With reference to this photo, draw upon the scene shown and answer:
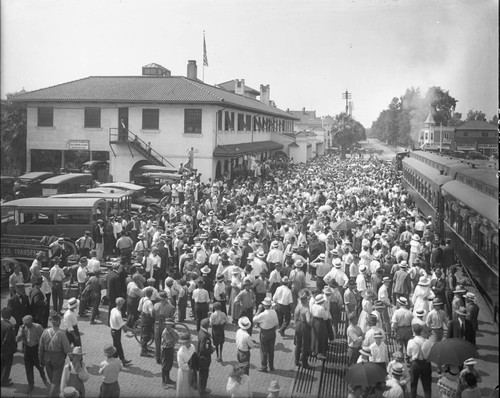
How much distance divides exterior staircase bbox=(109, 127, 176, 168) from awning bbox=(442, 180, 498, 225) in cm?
1812

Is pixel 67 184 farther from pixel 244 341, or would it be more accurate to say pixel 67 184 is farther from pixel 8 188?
pixel 244 341

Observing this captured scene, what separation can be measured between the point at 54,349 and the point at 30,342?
2.44 feet

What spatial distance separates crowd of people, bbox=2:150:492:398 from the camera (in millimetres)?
8664

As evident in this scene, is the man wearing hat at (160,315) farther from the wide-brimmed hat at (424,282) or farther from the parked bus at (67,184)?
the parked bus at (67,184)

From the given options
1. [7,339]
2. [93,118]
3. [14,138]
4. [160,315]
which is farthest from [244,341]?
[14,138]

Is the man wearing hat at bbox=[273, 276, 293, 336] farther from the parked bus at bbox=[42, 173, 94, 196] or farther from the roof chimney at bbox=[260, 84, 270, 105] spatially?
the roof chimney at bbox=[260, 84, 270, 105]

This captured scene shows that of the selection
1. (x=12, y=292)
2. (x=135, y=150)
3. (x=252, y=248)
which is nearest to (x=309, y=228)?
(x=252, y=248)

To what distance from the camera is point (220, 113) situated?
3366cm

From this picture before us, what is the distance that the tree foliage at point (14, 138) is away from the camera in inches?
1127

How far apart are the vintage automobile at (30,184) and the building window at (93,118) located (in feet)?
14.5

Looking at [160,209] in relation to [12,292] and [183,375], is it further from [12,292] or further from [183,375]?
[183,375]

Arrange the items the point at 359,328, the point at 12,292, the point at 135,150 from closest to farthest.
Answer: the point at 359,328
the point at 12,292
the point at 135,150

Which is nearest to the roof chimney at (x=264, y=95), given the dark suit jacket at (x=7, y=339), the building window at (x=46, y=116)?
the building window at (x=46, y=116)

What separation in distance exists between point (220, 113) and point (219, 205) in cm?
1100
